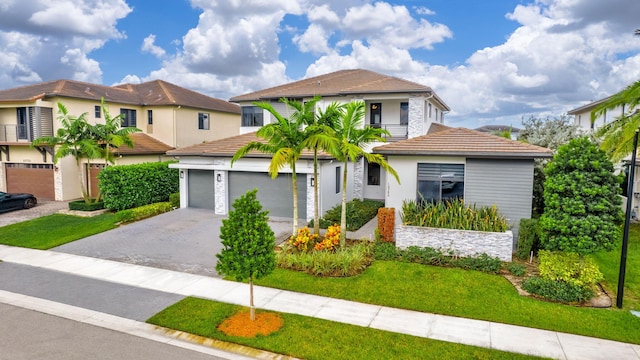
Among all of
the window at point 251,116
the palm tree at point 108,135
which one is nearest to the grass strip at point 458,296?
the palm tree at point 108,135

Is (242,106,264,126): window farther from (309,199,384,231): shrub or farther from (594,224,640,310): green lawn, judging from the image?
(594,224,640,310): green lawn

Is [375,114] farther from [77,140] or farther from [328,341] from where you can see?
[328,341]

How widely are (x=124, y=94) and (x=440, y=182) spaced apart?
26374 millimetres

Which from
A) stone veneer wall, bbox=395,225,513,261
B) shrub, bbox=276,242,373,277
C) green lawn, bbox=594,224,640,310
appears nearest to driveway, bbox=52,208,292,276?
shrub, bbox=276,242,373,277

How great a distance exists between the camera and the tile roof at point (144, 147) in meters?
25.6

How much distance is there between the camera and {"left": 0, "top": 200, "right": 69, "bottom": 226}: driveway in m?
19.9

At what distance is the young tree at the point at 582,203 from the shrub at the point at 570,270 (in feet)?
1.33

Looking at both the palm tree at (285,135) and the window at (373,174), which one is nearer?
the palm tree at (285,135)

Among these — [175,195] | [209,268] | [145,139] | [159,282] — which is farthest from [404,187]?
[145,139]

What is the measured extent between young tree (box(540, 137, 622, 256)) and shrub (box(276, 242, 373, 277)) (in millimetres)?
5366

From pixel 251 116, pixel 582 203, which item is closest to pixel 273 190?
pixel 251 116

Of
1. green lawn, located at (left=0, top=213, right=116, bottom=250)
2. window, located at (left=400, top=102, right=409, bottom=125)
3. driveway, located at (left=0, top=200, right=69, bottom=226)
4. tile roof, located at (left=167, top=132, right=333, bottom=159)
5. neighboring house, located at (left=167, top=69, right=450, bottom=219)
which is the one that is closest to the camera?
green lawn, located at (left=0, top=213, right=116, bottom=250)

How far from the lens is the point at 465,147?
14.7 m

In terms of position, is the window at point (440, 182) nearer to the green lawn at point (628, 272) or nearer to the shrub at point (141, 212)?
the green lawn at point (628, 272)
